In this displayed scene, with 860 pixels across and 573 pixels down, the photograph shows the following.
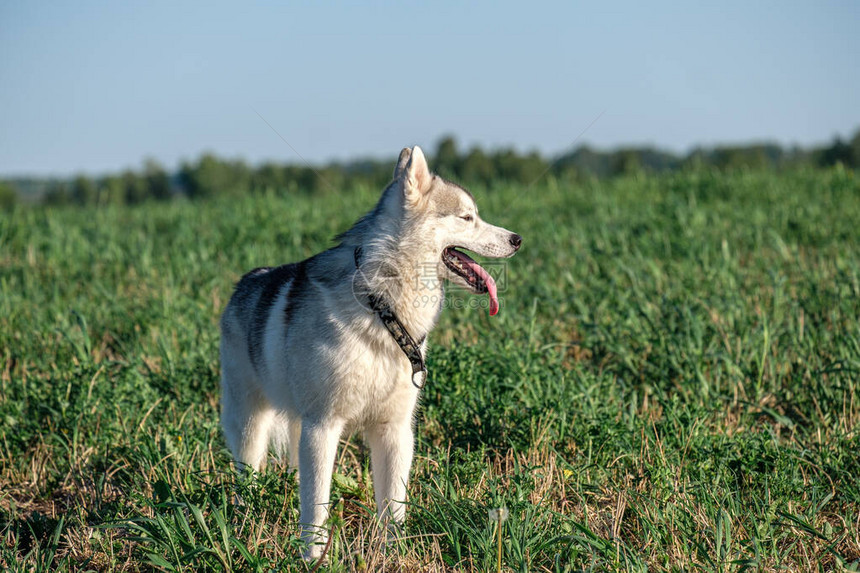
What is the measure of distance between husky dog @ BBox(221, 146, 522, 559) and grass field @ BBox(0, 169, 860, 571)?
0.29m

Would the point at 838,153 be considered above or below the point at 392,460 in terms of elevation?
above

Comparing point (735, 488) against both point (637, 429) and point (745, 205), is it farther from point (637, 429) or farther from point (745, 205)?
point (745, 205)

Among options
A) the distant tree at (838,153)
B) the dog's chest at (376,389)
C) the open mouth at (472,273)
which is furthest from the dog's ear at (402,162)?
the distant tree at (838,153)

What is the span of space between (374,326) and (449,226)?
60 cm

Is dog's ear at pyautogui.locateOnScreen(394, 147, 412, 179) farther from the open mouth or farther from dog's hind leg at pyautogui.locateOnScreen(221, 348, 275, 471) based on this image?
dog's hind leg at pyautogui.locateOnScreen(221, 348, 275, 471)

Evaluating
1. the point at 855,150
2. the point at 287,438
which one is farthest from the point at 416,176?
the point at 855,150

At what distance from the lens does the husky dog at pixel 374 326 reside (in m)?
3.10

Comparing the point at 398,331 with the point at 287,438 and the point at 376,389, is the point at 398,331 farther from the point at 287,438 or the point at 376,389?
the point at 287,438

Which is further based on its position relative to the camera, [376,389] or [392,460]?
[392,460]

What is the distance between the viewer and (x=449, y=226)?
3330 mm

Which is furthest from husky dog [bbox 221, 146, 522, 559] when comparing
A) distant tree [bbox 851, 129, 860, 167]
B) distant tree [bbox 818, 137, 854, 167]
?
distant tree [bbox 818, 137, 854, 167]

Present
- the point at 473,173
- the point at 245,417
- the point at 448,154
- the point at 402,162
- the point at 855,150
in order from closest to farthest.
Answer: the point at 402,162 < the point at 245,417 < the point at 448,154 < the point at 473,173 < the point at 855,150

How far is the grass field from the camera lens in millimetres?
2955

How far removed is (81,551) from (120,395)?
1384 millimetres
